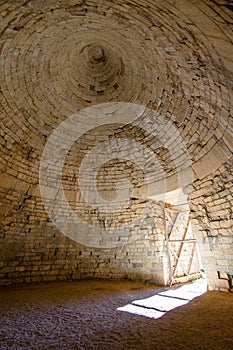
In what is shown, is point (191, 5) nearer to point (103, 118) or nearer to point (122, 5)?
point (122, 5)

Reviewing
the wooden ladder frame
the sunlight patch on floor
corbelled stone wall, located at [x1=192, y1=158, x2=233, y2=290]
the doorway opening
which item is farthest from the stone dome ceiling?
the sunlight patch on floor

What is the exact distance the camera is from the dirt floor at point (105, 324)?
2.12 meters

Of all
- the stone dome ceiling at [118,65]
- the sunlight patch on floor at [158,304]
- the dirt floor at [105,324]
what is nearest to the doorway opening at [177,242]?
the sunlight patch on floor at [158,304]

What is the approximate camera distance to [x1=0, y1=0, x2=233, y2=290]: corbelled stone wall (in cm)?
310

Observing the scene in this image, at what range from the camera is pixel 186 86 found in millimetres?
3988

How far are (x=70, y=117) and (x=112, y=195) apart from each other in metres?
2.81

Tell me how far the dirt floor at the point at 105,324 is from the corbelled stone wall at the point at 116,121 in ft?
4.79

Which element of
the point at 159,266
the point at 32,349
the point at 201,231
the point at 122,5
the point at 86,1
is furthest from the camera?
the point at 159,266

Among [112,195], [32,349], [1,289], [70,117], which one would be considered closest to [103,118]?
[70,117]

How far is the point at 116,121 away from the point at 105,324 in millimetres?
5148

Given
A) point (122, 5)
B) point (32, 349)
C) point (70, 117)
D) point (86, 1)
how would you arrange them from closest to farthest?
point (32, 349) → point (122, 5) → point (86, 1) → point (70, 117)

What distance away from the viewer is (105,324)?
2660 mm

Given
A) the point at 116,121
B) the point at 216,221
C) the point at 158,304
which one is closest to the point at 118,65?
the point at 116,121

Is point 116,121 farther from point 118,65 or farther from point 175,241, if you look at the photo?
point 175,241
